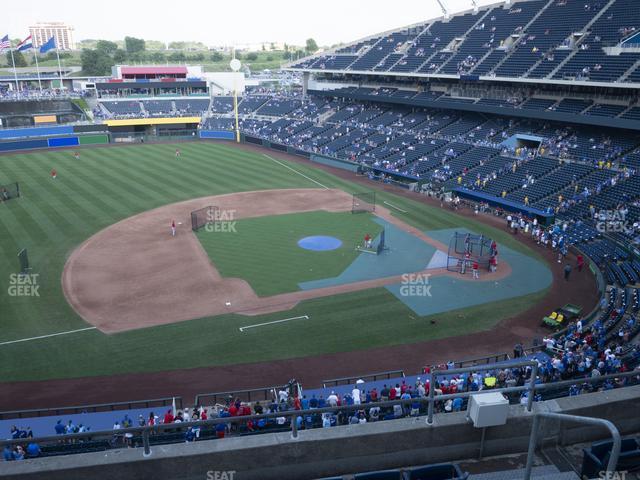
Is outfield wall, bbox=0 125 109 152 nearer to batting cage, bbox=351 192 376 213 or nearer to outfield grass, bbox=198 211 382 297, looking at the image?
outfield grass, bbox=198 211 382 297

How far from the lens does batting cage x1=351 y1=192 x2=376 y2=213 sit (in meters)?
44.0

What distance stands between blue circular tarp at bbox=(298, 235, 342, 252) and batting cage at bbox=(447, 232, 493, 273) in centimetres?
779

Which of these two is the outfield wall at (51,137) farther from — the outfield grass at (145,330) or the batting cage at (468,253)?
the batting cage at (468,253)

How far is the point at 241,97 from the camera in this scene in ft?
314

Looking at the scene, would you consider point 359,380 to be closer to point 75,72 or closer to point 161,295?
point 161,295

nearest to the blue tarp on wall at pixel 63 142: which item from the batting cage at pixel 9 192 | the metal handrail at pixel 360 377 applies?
the batting cage at pixel 9 192

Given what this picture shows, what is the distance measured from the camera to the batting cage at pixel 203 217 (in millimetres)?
38438

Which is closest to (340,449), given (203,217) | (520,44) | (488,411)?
(488,411)

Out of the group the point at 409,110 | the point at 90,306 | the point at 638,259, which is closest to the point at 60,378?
the point at 90,306

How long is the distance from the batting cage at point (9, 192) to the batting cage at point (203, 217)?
56.4 feet

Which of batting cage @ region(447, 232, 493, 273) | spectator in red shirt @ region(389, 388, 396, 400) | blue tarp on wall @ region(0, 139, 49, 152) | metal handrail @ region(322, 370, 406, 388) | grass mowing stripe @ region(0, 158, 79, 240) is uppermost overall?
blue tarp on wall @ region(0, 139, 49, 152)

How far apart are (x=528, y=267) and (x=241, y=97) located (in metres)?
74.4

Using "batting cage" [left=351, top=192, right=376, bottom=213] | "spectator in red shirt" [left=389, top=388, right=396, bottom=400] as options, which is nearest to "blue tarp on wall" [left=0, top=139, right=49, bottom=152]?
"batting cage" [left=351, top=192, right=376, bottom=213]

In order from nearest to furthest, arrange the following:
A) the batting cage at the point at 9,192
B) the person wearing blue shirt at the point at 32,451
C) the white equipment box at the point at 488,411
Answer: the white equipment box at the point at 488,411
the person wearing blue shirt at the point at 32,451
the batting cage at the point at 9,192
